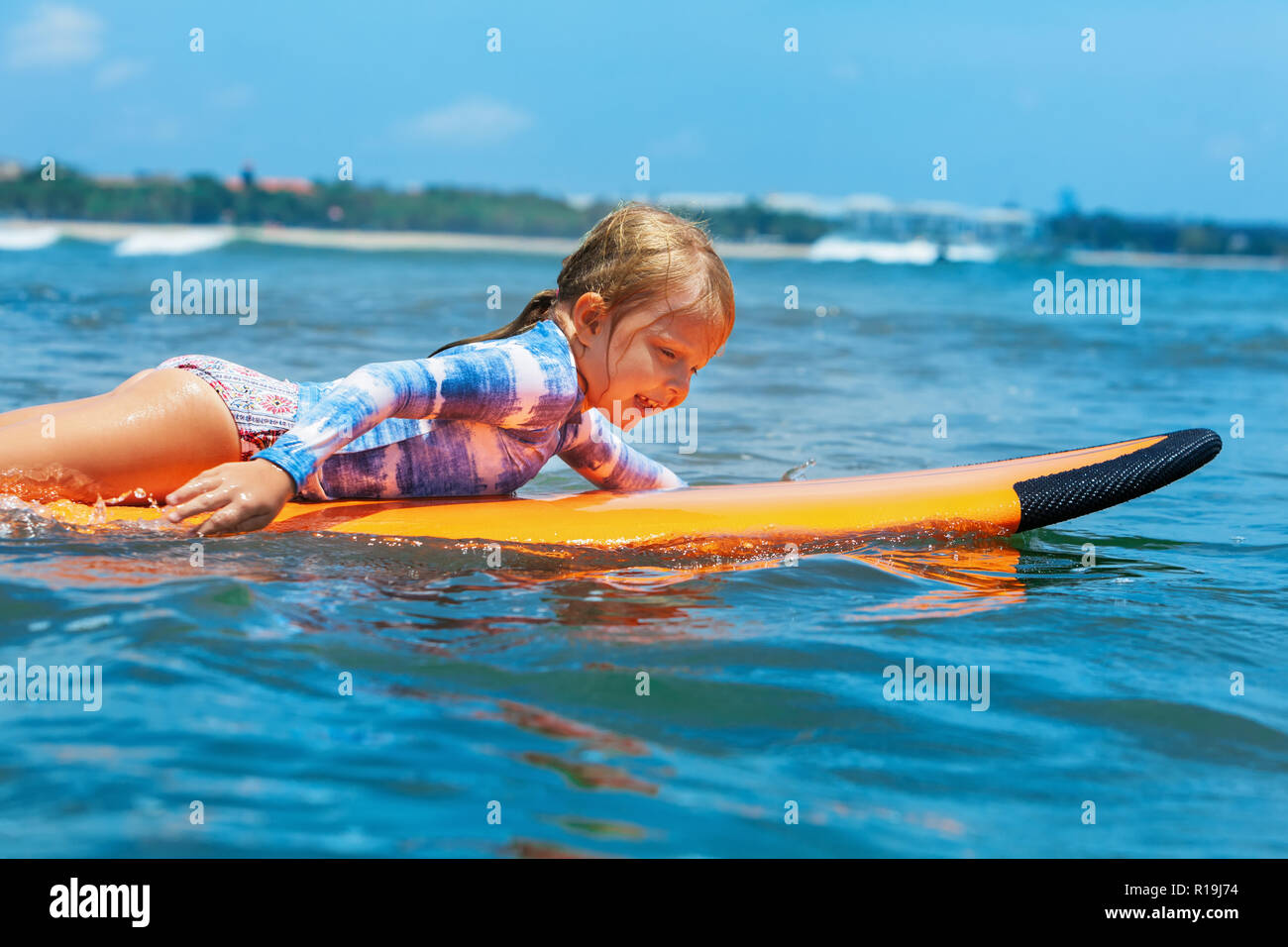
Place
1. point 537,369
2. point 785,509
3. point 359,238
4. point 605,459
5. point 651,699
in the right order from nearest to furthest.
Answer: point 651,699 → point 537,369 → point 785,509 → point 605,459 → point 359,238

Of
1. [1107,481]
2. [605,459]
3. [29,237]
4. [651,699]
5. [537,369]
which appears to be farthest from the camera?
[29,237]

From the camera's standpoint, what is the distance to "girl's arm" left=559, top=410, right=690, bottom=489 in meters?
3.51

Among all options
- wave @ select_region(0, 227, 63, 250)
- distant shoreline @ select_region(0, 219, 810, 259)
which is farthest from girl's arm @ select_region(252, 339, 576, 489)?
distant shoreline @ select_region(0, 219, 810, 259)

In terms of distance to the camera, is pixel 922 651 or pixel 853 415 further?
pixel 853 415

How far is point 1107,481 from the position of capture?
12.4 feet

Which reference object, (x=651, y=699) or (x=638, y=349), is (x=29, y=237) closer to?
(x=638, y=349)

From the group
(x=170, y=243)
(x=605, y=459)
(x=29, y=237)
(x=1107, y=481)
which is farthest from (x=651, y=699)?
(x=29, y=237)

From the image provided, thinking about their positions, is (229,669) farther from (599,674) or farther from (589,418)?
(589,418)

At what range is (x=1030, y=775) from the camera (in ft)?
6.95

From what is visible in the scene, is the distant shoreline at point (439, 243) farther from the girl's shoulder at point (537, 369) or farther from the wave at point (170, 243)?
the girl's shoulder at point (537, 369)

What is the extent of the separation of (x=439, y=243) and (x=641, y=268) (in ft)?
159
